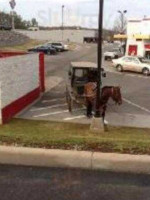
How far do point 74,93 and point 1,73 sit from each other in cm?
500

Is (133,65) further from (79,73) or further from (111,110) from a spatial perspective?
(111,110)

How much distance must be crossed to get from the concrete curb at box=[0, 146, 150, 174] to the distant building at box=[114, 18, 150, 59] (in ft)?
147

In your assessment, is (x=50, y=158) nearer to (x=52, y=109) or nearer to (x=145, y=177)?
(x=145, y=177)

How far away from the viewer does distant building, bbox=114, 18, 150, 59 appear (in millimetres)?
52844

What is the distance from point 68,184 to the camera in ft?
25.8

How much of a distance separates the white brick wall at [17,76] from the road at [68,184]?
24.1 feet

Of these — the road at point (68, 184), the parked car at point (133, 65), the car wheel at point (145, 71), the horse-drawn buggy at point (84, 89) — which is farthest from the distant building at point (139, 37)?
the road at point (68, 184)

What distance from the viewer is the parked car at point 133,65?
41.4 metres

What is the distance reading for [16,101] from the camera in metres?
17.7

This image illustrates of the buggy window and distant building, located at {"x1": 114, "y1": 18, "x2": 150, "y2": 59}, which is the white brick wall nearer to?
the buggy window

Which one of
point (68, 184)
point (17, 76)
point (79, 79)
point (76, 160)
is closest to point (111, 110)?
point (79, 79)

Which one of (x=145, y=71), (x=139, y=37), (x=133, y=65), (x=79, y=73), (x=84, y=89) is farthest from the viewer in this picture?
(x=139, y=37)

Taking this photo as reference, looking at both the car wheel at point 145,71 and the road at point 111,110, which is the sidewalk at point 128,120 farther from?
the car wheel at point 145,71

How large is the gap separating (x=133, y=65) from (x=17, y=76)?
86.0 ft
